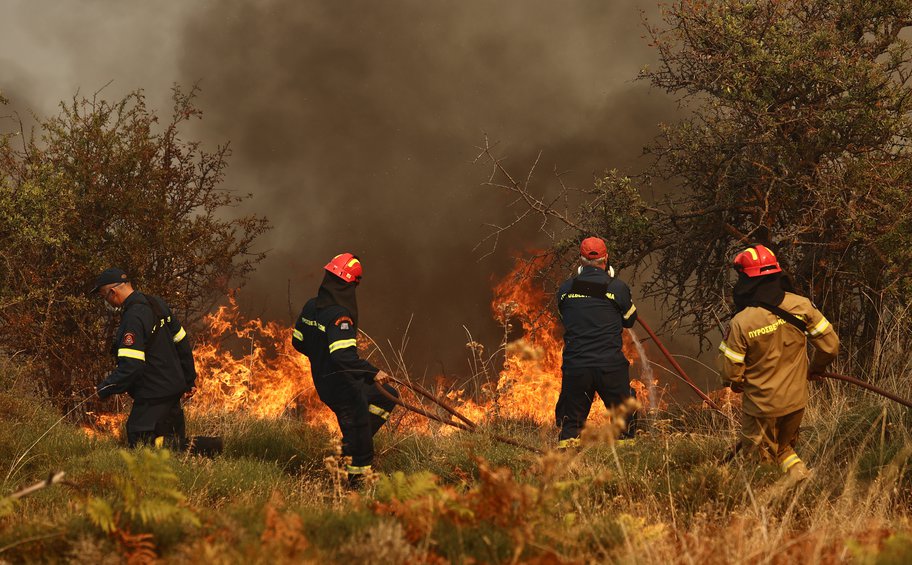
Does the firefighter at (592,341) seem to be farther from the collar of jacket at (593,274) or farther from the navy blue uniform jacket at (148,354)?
the navy blue uniform jacket at (148,354)

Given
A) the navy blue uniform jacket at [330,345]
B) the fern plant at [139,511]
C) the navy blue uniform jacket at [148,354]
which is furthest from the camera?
the navy blue uniform jacket at [148,354]

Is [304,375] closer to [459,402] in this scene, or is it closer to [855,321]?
[459,402]

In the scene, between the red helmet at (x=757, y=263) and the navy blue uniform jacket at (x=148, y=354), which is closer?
the red helmet at (x=757, y=263)

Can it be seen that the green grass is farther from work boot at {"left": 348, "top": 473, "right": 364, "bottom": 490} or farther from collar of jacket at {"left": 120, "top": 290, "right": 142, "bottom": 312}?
collar of jacket at {"left": 120, "top": 290, "right": 142, "bottom": 312}

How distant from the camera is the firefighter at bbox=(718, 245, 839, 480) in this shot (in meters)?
5.58

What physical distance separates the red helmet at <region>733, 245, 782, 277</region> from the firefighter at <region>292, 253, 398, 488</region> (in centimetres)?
279

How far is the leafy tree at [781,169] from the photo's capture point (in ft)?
28.1

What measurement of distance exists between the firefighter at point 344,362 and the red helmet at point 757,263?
110 inches

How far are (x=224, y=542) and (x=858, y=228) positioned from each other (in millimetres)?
7386

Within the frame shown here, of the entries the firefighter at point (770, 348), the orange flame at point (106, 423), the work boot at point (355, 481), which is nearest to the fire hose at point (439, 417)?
the work boot at point (355, 481)

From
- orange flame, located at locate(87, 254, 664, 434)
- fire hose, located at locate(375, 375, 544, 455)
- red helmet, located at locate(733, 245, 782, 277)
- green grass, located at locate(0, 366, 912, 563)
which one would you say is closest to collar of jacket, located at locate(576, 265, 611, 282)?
green grass, located at locate(0, 366, 912, 563)

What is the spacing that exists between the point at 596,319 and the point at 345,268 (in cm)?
217

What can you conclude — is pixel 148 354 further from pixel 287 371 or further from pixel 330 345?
pixel 287 371

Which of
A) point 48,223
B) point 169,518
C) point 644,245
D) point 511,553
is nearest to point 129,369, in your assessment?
point 48,223
